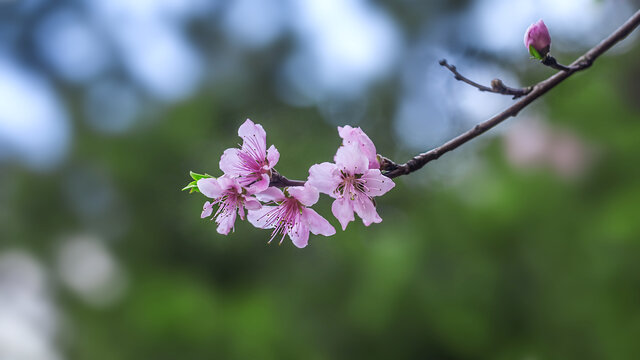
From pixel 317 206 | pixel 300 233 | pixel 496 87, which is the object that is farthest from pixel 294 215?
pixel 317 206

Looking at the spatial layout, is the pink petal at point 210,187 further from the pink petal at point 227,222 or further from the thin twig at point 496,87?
the thin twig at point 496,87

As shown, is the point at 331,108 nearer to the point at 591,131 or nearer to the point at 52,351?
the point at 591,131

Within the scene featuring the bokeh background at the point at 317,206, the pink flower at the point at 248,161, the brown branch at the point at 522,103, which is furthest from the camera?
the bokeh background at the point at 317,206

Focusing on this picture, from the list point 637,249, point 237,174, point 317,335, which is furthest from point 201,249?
point 237,174

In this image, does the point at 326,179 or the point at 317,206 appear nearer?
the point at 326,179

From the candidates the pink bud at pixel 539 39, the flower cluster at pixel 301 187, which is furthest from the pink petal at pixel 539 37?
the flower cluster at pixel 301 187

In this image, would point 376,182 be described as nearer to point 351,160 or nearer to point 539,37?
point 351,160
